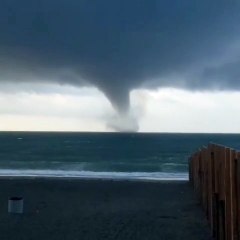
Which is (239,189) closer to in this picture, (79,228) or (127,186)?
(79,228)

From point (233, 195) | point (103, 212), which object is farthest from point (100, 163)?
point (233, 195)

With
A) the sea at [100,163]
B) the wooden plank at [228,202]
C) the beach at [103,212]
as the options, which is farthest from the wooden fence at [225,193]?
the sea at [100,163]

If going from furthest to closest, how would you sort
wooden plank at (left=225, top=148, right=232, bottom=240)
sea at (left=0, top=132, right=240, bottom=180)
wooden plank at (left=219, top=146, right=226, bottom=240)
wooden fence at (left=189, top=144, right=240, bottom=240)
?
1. sea at (left=0, top=132, right=240, bottom=180)
2. wooden plank at (left=219, top=146, right=226, bottom=240)
3. wooden plank at (left=225, top=148, right=232, bottom=240)
4. wooden fence at (left=189, top=144, right=240, bottom=240)

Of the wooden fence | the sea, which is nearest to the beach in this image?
the wooden fence

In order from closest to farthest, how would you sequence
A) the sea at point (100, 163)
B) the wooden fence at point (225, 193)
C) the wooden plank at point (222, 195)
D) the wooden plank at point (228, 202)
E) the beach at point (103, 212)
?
1. the wooden fence at point (225, 193)
2. the wooden plank at point (228, 202)
3. the wooden plank at point (222, 195)
4. the beach at point (103, 212)
5. the sea at point (100, 163)

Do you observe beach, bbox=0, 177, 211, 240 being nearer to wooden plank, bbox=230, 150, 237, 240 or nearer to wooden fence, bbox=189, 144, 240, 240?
wooden fence, bbox=189, 144, 240, 240

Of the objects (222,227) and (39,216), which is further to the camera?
(39,216)

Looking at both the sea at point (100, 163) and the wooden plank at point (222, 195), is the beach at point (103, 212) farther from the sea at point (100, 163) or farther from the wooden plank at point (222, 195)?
the sea at point (100, 163)

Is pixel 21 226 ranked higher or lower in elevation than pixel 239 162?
lower

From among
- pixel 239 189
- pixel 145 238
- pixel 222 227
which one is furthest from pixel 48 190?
pixel 239 189
